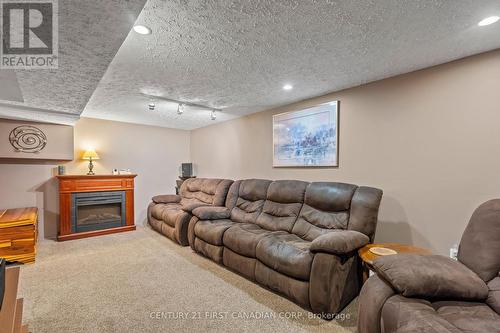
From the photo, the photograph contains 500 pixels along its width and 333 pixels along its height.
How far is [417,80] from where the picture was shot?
7.87ft

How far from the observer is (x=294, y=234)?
279 centimetres

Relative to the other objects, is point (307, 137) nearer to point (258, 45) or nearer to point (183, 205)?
point (258, 45)

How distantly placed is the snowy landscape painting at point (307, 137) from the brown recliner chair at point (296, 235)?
495 mm

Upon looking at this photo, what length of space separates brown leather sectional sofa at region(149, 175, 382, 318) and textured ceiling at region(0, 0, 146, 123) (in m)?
2.11

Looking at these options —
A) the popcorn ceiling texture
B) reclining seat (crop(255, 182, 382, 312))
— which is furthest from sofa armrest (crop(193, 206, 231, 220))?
the popcorn ceiling texture

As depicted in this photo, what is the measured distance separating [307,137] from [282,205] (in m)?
1.07

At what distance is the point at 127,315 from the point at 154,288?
448 millimetres

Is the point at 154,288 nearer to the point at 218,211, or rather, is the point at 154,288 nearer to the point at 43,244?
the point at 218,211

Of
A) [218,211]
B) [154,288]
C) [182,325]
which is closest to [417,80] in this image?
[218,211]

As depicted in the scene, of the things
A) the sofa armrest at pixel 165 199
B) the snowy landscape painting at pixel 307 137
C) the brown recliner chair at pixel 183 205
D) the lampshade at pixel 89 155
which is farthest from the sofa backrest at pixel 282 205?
the lampshade at pixel 89 155

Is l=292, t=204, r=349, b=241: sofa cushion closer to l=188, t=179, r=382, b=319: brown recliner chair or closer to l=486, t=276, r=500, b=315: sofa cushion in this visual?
l=188, t=179, r=382, b=319: brown recliner chair

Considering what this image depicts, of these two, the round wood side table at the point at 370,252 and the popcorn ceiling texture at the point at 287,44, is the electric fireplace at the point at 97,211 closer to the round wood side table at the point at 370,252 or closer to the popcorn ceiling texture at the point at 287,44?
the popcorn ceiling texture at the point at 287,44

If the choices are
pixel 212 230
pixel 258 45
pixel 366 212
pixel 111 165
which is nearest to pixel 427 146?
pixel 366 212

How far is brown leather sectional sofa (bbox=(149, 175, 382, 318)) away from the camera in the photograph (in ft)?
6.38
